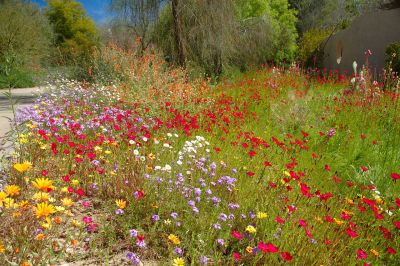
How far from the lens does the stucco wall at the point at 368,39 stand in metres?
13.8

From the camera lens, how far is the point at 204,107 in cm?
669

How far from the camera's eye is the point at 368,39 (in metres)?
14.7

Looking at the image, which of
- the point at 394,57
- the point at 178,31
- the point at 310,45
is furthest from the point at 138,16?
the point at 310,45

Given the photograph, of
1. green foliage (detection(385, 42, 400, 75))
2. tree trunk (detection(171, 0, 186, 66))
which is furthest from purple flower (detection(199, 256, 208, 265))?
green foliage (detection(385, 42, 400, 75))

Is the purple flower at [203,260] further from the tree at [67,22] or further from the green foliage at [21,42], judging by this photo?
the tree at [67,22]

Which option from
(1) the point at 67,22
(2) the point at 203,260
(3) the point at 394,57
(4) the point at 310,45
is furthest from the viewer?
(1) the point at 67,22

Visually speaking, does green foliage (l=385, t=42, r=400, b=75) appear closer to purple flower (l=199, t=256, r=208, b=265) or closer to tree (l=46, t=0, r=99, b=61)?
purple flower (l=199, t=256, r=208, b=265)

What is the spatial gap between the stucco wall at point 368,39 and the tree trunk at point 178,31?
7156 millimetres

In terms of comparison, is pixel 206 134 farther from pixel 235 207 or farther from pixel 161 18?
pixel 161 18

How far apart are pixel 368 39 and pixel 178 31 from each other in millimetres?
8161

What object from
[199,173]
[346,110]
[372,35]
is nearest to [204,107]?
[346,110]

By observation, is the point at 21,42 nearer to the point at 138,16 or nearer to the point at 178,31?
the point at 138,16

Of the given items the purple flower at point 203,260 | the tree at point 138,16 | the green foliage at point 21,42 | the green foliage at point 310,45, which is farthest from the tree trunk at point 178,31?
the purple flower at point 203,260

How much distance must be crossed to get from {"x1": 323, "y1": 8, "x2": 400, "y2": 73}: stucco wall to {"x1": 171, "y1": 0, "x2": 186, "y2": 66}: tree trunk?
7156 mm
